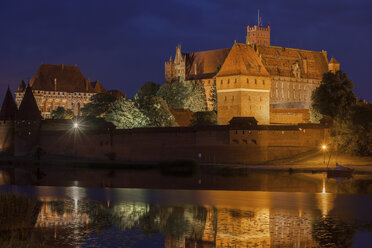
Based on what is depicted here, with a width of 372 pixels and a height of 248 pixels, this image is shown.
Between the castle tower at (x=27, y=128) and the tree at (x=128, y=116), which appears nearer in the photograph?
the castle tower at (x=27, y=128)

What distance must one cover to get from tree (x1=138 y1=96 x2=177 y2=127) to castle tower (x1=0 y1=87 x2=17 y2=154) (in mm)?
12974

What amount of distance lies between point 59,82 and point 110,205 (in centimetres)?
7750

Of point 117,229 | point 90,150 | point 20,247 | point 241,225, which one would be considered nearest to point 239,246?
point 241,225

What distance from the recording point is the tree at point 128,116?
64.2 meters

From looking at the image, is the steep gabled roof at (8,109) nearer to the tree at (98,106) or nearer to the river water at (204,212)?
the tree at (98,106)

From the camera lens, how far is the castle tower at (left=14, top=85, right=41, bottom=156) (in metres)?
62.1

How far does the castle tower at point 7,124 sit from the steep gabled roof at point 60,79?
109 feet

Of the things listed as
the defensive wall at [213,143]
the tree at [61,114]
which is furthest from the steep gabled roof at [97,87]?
the defensive wall at [213,143]

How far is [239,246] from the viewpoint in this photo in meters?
17.5

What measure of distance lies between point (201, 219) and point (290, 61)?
2605 inches

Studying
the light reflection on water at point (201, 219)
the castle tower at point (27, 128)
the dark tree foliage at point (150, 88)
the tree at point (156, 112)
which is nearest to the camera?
the light reflection on water at point (201, 219)

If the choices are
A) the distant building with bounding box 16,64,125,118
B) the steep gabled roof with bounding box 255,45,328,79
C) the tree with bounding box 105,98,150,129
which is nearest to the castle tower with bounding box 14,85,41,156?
the tree with bounding box 105,98,150,129

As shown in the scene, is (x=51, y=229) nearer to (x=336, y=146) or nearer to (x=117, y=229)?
(x=117, y=229)


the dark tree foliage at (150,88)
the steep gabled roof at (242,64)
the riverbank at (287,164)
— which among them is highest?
the dark tree foliage at (150,88)
